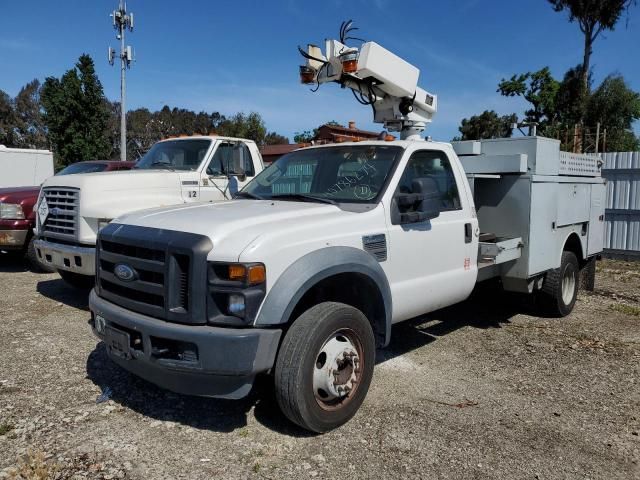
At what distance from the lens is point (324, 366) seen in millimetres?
3555

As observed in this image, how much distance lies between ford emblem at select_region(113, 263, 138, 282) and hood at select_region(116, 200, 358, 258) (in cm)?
31

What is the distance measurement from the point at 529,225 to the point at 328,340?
123 inches

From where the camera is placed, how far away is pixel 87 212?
6.30 m

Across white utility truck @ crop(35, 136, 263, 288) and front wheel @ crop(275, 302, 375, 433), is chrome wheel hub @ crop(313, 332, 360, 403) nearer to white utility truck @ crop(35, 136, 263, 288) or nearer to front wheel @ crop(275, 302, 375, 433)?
front wheel @ crop(275, 302, 375, 433)

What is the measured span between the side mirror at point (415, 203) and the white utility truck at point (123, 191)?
276cm

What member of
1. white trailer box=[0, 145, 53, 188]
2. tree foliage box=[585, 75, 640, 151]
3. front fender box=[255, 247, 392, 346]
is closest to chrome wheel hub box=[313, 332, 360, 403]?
front fender box=[255, 247, 392, 346]

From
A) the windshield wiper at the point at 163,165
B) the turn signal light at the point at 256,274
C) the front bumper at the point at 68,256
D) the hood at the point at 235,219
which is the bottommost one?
the front bumper at the point at 68,256

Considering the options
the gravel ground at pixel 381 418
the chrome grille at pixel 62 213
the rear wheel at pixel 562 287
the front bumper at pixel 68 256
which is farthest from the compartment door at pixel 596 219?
the chrome grille at pixel 62 213

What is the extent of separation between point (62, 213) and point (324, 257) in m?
4.39

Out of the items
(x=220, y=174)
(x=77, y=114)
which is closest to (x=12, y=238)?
(x=220, y=174)

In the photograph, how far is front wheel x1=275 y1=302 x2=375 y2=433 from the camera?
3.31m

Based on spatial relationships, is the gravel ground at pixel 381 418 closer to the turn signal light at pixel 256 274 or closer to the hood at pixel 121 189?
the turn signal light at pixel 256 274

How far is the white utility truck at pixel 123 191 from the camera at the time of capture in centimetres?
630

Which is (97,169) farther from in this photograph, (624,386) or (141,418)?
(624,386)
